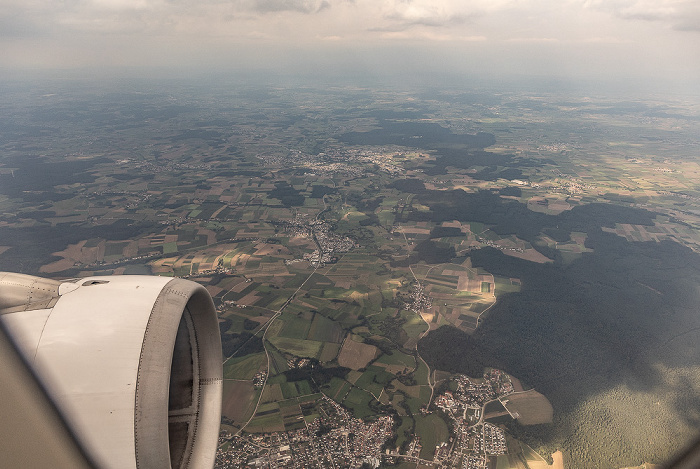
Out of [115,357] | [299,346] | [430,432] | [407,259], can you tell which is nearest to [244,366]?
[299,346]

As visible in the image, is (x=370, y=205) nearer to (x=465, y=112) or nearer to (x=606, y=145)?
(x=606, y=145)

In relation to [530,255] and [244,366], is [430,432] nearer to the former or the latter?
[244,366]

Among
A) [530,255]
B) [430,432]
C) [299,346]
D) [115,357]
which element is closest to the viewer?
[115,357]

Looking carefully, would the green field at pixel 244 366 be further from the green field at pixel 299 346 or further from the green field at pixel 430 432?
the green field at pixel 430 432

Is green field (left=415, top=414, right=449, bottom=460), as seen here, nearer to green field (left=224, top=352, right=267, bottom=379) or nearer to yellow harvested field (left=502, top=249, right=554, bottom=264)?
green field (left=224, top=352, right=267, bottom=379)

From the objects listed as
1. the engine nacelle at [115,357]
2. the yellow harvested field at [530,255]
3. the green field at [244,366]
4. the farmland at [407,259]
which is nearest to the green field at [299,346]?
the farmland at [407,259]

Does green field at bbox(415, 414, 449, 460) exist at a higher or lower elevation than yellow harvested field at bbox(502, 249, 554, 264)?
higher

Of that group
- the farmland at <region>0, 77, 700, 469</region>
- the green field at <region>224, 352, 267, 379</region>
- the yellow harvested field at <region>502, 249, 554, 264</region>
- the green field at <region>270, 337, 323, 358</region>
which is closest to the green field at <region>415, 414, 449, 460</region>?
the farmland at <region>0, 77, 700, 469</region>

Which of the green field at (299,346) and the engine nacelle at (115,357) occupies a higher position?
the engine nacelle at (115,357)
